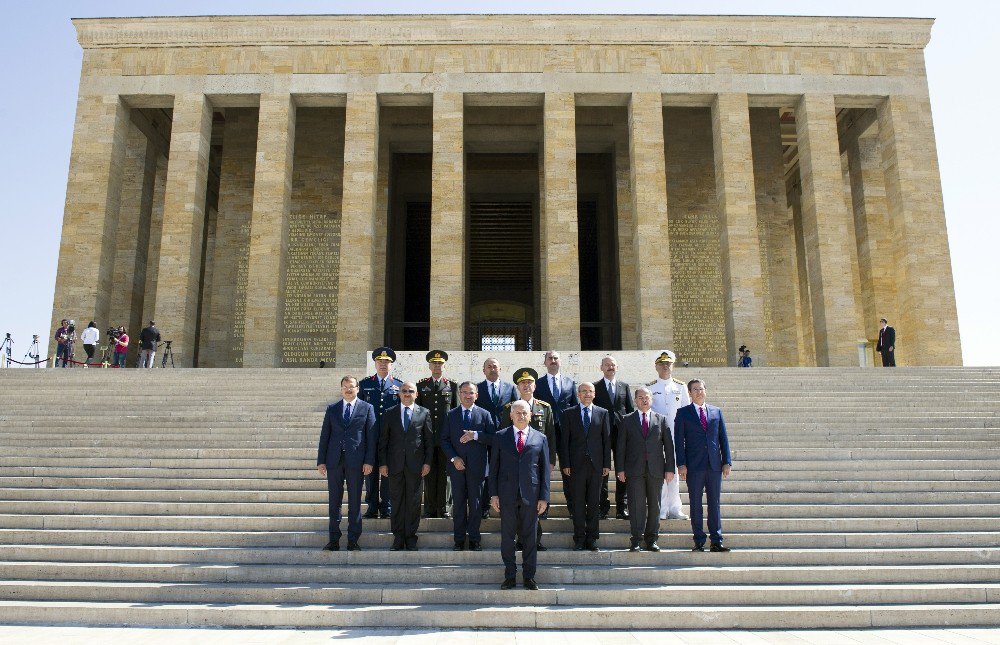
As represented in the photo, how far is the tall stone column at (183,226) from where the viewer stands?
17.6 m

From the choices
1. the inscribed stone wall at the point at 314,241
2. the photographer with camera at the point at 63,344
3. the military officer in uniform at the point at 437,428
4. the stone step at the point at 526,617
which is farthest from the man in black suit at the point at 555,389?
the inscribed stone wall at the point at 314,241

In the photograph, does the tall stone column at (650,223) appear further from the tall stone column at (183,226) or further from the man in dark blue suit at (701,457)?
the man in dark blue suit at (701,457)

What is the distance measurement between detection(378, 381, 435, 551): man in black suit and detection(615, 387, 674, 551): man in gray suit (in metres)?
1.58

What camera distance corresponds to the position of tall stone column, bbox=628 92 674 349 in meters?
17.6

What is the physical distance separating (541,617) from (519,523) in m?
0.70

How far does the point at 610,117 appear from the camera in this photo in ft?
68.6

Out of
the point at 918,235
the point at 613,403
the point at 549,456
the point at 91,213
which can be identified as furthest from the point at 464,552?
the point at 918,235

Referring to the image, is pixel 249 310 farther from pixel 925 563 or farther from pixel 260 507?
pixel 925 563

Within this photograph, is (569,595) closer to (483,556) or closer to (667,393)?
(483,556)

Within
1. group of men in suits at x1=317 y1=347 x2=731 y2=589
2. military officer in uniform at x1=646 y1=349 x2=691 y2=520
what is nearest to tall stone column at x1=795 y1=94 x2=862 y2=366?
military officer in uniform at x1=646 y1=349 x2=691 y2=520

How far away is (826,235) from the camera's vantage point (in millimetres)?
18219

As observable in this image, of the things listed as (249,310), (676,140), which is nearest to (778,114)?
(676,140)

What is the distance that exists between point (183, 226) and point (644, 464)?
51.8ft

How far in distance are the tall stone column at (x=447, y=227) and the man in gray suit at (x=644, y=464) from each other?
11.6 metres
